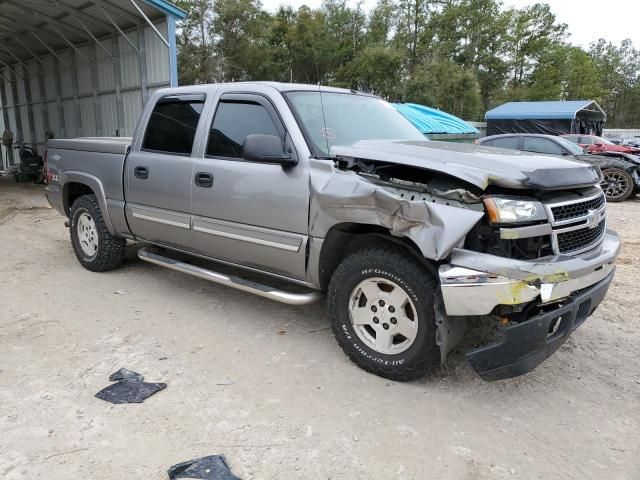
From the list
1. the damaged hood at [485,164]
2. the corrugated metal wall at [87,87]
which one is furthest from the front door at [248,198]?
the corrugated metal wall at [87,87]

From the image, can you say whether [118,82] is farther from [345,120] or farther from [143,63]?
[345,120]

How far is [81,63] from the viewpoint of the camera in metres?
16.6

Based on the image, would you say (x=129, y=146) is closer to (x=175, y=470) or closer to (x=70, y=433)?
(x=70, y=433)

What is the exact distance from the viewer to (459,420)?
2895 mm

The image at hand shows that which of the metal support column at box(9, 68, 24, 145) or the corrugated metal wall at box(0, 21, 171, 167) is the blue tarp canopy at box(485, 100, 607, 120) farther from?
the metal support column at box(9, 68, 24, 145)

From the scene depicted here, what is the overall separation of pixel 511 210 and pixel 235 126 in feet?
7.69

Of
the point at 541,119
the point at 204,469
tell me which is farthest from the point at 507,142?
the point at 541,119

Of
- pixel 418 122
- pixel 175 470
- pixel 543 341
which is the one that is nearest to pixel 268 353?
pixel 175 470

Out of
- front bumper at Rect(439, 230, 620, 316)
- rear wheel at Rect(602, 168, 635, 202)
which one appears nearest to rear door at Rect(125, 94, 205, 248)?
front bumper at Rect(439, 230, 620, 316)

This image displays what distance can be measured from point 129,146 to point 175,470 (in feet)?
11.5

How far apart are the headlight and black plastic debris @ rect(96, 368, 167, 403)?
90.1 inches

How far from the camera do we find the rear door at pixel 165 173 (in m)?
4.39

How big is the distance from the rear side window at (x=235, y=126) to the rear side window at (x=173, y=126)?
27 cm

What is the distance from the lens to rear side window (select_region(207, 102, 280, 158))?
12.8 feet
